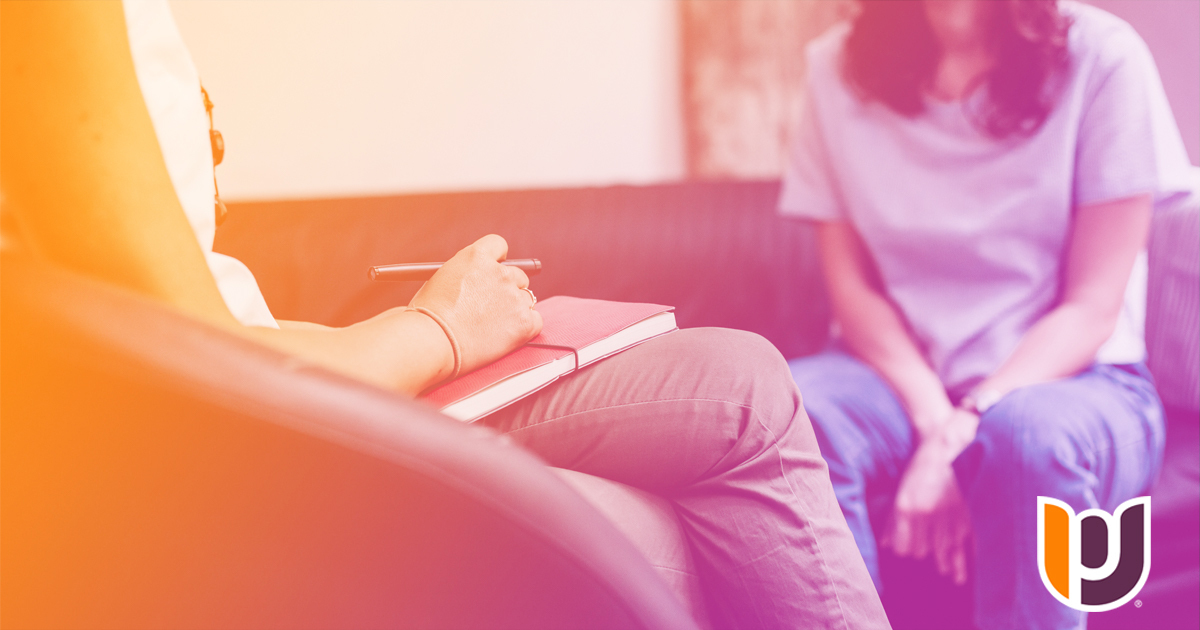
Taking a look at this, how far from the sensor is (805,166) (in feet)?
3.16

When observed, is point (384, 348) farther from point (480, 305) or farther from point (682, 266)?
point (682, 266)

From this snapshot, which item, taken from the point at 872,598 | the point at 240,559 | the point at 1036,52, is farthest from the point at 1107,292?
the point at 240,559

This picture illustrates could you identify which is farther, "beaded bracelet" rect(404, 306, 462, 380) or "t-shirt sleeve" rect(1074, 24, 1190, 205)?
"t-shirt sleeve" rect(1074, 24, 1190, 205)

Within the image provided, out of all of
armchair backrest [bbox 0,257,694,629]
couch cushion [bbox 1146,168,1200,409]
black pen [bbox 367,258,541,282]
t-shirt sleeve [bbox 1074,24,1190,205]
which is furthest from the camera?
couch cushion [bbox 1146,168,1200,409]

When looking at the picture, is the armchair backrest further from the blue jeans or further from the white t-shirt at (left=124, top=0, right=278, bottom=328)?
the blue jeans

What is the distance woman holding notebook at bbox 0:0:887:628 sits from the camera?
316 millimetres

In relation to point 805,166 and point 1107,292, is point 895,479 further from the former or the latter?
point 805,166

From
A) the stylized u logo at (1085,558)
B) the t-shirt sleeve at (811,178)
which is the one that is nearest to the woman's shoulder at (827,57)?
the t-shirt sleeve at (811,178)

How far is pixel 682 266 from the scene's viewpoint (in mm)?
928

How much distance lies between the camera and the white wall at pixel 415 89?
60cm

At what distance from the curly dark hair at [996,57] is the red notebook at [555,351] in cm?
50

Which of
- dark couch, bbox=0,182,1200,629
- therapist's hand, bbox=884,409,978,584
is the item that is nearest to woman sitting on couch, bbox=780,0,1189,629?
therapist's hand, bbox=884,409,978,584

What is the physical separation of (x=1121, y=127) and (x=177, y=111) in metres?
0.88

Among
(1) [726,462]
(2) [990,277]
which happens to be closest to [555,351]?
(1) [726,462]
